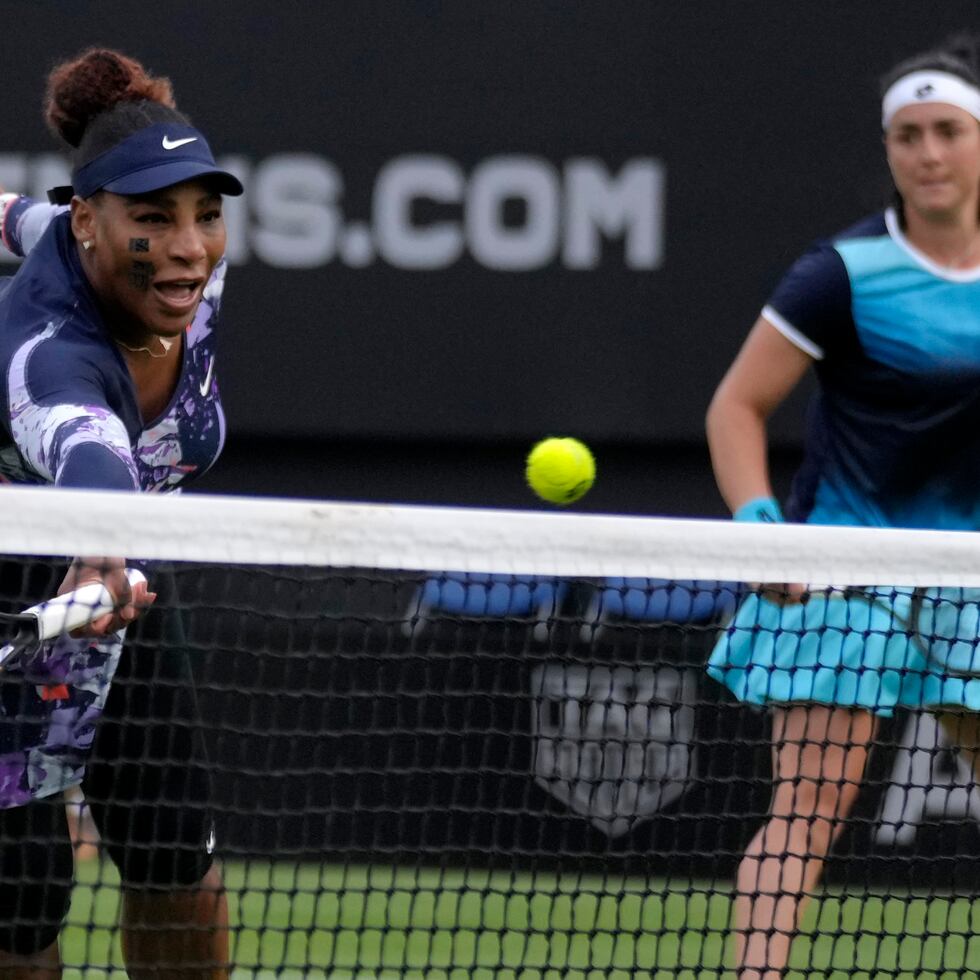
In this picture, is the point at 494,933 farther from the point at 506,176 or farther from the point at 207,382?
the point at 506,176

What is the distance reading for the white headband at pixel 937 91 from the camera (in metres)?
3.21

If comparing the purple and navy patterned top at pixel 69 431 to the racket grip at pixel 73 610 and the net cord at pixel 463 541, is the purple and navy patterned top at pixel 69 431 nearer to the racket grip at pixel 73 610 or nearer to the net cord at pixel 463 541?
the net cord at pixel 463 541

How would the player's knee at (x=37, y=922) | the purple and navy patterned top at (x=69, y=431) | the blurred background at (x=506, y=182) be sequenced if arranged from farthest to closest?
the blurred background at (x=506, y=182)
the player's knee at (x=37, y=922)
the purple and navy patterned top at (x=69, y=431)

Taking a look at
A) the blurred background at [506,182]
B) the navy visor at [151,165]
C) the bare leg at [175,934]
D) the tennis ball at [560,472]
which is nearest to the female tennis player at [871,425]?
the tennis ball at [560,472]

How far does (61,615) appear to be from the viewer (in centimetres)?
221

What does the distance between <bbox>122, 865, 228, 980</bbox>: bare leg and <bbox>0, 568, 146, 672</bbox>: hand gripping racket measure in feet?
2.00

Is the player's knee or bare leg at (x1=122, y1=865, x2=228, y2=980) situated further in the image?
bare leg at (x1=122, y1=865, x2=228, y2=980)

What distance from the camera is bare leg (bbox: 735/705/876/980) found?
9.57 ft

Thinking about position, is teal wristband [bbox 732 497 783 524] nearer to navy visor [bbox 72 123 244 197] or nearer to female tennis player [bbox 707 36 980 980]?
female tennis player [bbox 707 36 980 980]

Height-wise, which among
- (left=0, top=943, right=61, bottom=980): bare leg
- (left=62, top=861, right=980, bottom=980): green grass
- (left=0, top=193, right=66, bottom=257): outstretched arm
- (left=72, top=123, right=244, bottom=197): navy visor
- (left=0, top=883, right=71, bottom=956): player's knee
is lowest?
(left=62, top=861, right=980, bottom=980): green grass

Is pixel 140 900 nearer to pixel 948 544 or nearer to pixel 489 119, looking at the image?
pixel 948 544

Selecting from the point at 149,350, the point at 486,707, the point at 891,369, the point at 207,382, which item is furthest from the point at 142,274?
the point at 486,707

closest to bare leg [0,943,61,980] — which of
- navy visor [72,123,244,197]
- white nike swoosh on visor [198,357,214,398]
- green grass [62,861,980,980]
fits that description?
white nike swoosh on visor [198,357,214,398]

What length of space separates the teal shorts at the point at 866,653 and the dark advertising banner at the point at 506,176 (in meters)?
1.91
